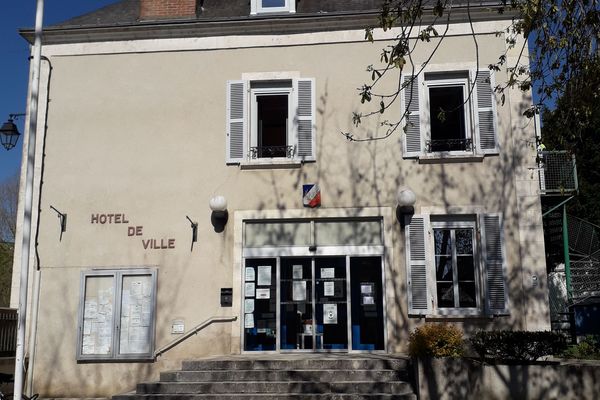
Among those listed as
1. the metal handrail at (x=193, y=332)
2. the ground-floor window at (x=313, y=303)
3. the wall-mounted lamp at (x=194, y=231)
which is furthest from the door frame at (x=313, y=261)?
the wall-mounted lamp at (x=194, y=231)

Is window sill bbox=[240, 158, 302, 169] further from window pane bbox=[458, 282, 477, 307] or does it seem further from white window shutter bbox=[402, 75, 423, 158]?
window pane bbox=[458, 282, 477, 307]

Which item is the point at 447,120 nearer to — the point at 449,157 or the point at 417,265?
the point at 449,157

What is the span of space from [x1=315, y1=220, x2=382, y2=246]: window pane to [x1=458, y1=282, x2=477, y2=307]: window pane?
1.65 metres

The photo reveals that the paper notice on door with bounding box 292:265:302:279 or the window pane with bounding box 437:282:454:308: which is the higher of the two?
the paper notice on door with bounding box 292:265:302:279

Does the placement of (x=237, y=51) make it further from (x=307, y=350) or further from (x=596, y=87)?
(x=596, y=87)

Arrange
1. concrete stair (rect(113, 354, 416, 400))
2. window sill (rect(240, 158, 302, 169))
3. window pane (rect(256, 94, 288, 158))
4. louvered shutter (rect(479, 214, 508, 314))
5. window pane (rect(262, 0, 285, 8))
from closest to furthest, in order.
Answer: concrete stair (rect(113, 354, 416, 400))
louvered shutter (rect(479, 214, 508, 314))
window sill (rect(240, 158, 302, 169))
window pane (rect(256, 94, 288, 158))
window pane (rect(262, 0, 285, 8))

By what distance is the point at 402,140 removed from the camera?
39.0 ft

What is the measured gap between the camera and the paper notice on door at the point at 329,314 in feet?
37.8

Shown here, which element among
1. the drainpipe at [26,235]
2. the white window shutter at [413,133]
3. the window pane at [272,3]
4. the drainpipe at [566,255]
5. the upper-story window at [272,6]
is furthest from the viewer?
the drainpipe at [566,255]

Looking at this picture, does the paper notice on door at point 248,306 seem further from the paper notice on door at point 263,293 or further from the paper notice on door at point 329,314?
the paper notice on door at point 329,314

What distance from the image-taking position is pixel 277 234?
11906mm

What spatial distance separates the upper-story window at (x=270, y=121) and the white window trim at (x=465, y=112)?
6.83 feet

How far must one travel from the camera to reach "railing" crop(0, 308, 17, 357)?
11.4 meters

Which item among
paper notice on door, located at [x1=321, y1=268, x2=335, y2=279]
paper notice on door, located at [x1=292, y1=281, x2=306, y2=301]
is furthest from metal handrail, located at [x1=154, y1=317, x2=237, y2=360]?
paper notice on door, located at [x1=321, y1=268, x2=335, y2=279]
